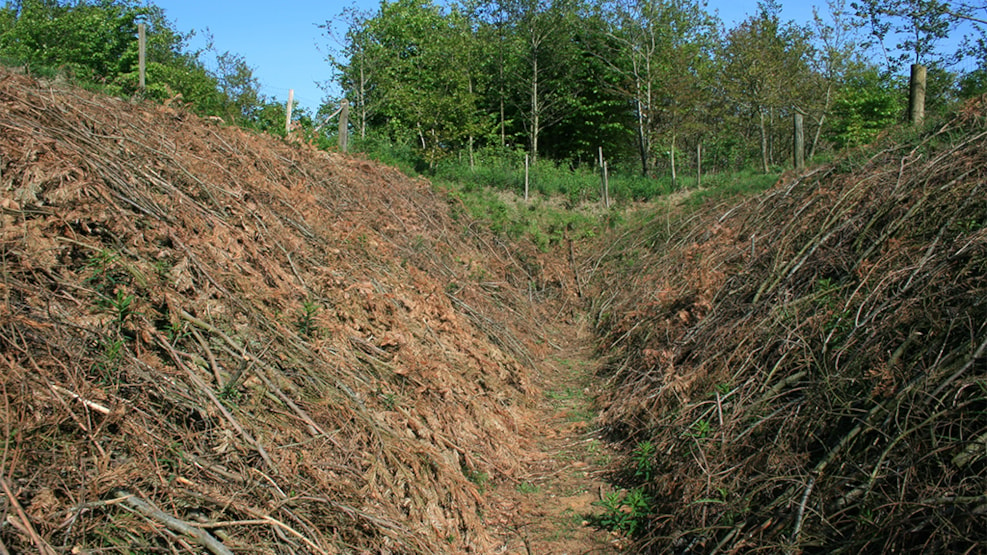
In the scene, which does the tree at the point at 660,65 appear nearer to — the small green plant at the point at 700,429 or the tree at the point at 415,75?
the tree at the point at 415,75

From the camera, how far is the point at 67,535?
8.71 feet

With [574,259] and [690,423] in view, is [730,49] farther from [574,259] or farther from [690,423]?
[690,423]

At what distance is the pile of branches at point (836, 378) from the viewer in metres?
3.54

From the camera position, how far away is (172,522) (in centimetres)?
294

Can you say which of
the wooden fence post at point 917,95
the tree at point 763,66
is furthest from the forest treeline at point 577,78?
the wooden fence post at point 917,95

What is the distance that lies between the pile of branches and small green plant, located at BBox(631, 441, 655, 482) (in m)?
0.02

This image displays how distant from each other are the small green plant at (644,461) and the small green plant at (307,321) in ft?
9.27

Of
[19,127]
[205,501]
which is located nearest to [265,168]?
[19,127]

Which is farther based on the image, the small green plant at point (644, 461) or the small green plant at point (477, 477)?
the small green plant at point (644, 461)

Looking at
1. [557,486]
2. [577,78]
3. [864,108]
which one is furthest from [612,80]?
[557,486]

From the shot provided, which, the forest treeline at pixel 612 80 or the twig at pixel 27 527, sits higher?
the forest treeline at pixel 612 80

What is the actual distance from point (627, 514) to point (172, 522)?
10.3ft

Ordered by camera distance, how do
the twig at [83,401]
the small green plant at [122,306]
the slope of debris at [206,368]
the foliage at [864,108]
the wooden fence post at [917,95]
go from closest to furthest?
1. the slope of debris at [206,368]
2. the twig at [83,401]
3. the small green plant at [122,306]
4. the wooden fence post at [917,95]
5. the foliage at [864,108]

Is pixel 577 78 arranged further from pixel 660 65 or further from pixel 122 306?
pixel 122 306
